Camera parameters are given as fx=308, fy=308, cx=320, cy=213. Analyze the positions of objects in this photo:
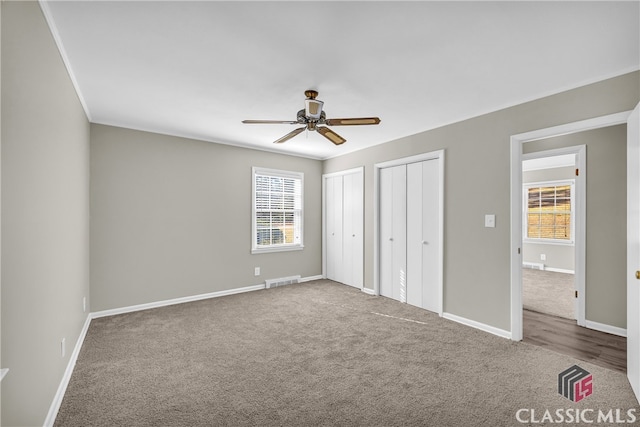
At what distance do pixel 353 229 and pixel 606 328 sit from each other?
340cm

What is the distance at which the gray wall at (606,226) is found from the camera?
11.1ft

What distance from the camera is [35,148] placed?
167cm

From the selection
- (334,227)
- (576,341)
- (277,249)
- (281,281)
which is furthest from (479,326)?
(277,249)

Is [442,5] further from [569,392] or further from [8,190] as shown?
[569,392]

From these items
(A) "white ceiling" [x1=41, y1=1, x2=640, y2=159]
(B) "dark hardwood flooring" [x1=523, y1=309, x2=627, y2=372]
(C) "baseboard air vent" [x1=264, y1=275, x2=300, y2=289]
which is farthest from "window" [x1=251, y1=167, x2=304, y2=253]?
(B) "dark hardwood flooring" [x1=523, y1=309, x2=627, y2=372]

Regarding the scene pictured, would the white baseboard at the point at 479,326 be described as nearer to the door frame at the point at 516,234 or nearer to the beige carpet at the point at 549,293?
the door frame at the point at 516,234

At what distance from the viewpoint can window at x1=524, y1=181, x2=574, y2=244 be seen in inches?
260

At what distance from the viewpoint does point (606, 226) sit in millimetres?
3508

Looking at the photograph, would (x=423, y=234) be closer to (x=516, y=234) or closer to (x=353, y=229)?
(x=516, y=234)

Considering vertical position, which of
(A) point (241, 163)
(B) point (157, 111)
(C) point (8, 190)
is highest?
(B) point (157, 111)

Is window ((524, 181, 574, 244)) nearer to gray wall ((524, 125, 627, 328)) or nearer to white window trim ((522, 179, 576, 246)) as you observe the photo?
white window trim ((522, 179, 576, 246))

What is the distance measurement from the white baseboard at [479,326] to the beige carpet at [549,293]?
4.25 feet

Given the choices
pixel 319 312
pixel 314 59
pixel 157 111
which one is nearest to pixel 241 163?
pixel 157 111

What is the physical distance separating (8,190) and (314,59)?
196cm
